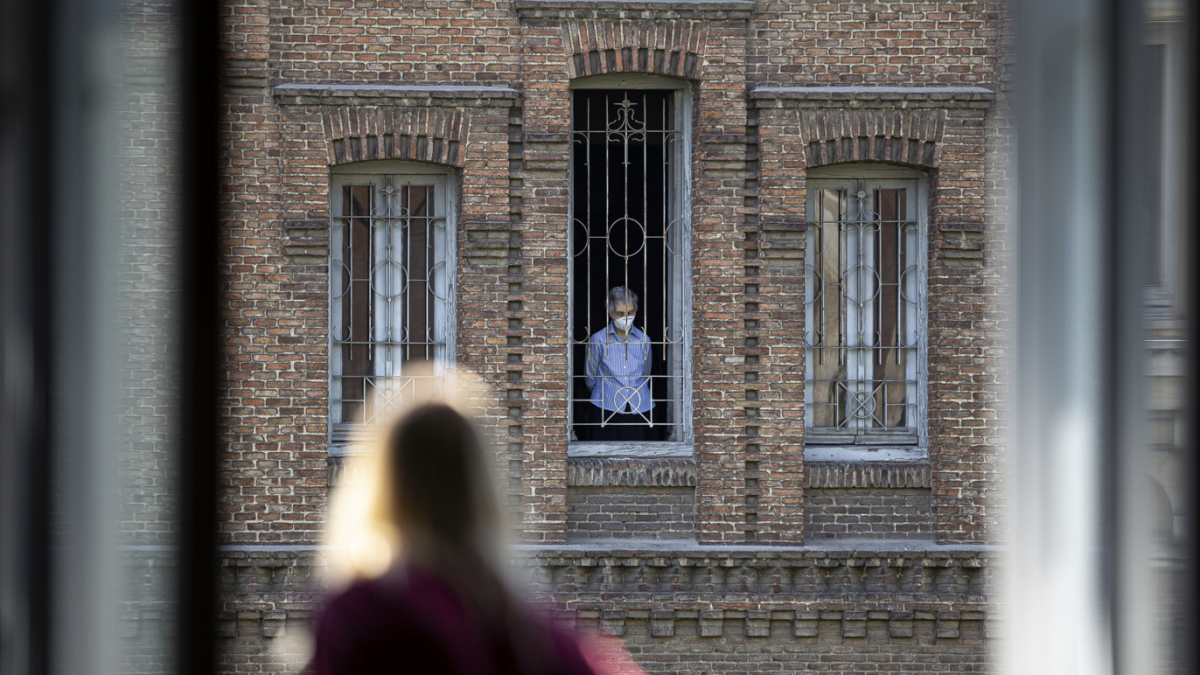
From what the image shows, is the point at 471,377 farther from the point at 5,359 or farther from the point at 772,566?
the point at 5,359

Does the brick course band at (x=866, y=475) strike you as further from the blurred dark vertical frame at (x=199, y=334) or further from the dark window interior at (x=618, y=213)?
the blurred dark vertical frame at (x=199, y=334)

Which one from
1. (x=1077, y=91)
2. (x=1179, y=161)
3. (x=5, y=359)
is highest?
(x=1077, y=91)

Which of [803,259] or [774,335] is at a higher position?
[803,259]

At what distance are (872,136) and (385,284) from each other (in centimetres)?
400

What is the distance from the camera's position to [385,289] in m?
9.77

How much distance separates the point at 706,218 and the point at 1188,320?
312 inches

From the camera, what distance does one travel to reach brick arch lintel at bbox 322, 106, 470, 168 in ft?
31.1

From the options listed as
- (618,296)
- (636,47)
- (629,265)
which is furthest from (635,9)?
(618,296)

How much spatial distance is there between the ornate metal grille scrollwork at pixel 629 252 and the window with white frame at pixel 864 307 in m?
1.10

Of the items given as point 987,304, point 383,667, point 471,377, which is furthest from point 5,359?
point 987,304

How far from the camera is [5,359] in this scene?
5.41 feet

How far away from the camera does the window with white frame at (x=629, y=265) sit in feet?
32.0

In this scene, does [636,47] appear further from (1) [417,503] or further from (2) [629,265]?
(1) [417,503]

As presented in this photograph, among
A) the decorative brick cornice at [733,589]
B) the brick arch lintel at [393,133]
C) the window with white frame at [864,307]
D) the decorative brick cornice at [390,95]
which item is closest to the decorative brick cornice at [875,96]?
the window with white frame at [864,307]
